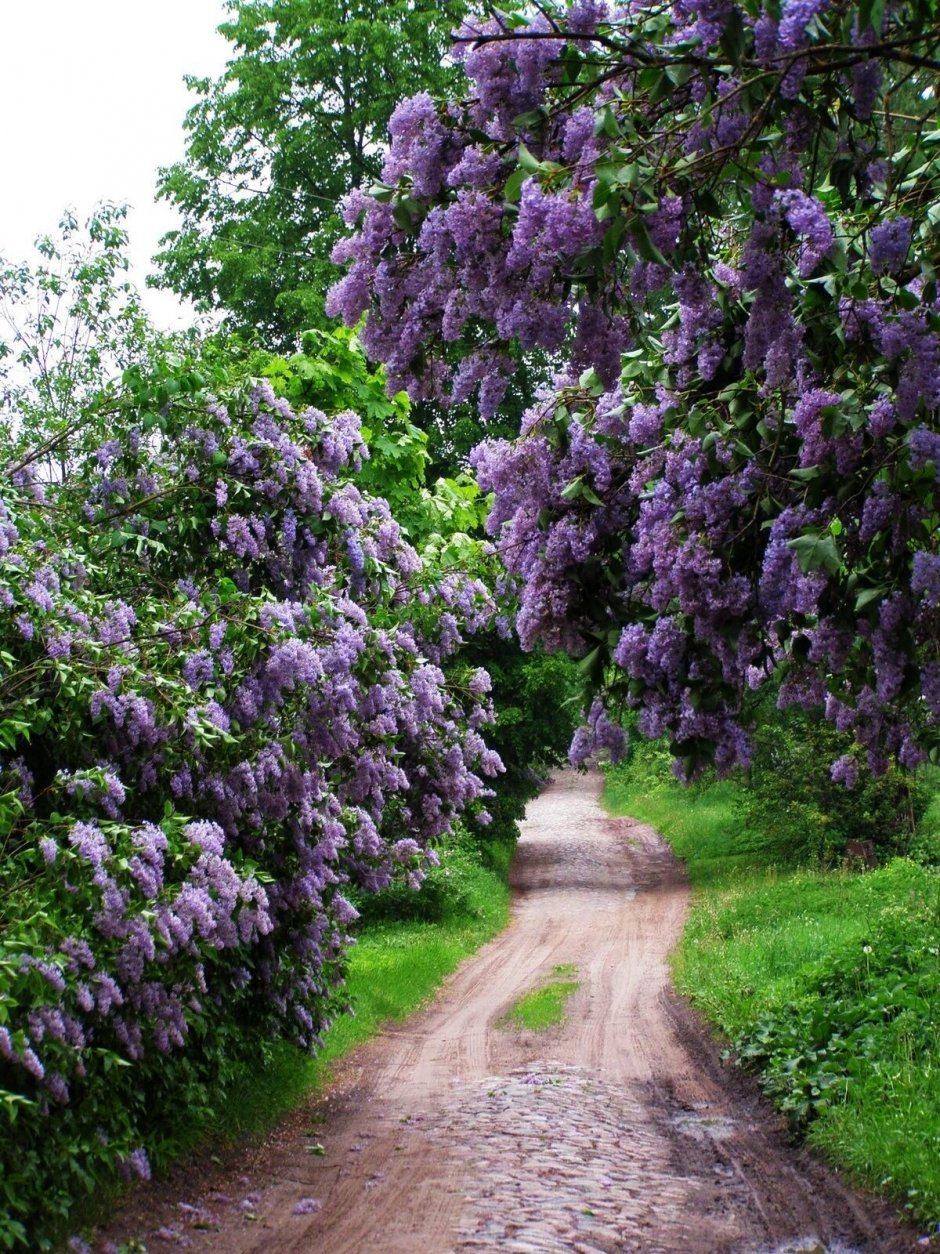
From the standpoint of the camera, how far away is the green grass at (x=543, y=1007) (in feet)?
45.1

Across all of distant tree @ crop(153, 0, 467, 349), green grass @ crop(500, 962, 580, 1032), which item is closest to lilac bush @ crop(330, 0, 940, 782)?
green grass @ crop(500, 962, 580, 1032)

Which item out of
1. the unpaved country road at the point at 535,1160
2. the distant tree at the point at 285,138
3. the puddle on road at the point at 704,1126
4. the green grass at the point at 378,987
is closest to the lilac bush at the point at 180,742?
the green grass at the point at 378,987

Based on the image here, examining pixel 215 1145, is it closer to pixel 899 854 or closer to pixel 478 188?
pixel 478 188

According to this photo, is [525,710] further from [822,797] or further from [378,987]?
[378,987]

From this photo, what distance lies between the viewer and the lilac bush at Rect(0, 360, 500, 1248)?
5973 millimetres

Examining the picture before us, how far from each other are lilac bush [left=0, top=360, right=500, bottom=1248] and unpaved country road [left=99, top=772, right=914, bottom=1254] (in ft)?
2.70

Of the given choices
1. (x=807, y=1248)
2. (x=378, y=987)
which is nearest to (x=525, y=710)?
(x=378, y=987)

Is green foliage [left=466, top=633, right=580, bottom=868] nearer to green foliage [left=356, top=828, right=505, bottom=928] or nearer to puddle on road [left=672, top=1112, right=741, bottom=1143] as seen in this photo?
green foliage [left=356, top=828, right=505, bottom=928]

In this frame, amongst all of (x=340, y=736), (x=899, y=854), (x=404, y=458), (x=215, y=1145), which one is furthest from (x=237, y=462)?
(x=899, y=854)

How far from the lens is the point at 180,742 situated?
7.31 m

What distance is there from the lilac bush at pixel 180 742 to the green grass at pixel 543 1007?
3.39 metres

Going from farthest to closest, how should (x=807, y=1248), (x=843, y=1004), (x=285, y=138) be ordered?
(x=285, y=138) → (x=843, y=1004) → (x=807, y=1248)

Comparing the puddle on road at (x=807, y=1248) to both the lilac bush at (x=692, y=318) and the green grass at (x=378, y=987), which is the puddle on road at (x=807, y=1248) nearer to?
the lilac bush at (x=692, y=318)

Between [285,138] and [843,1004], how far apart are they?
24816 millimetres
